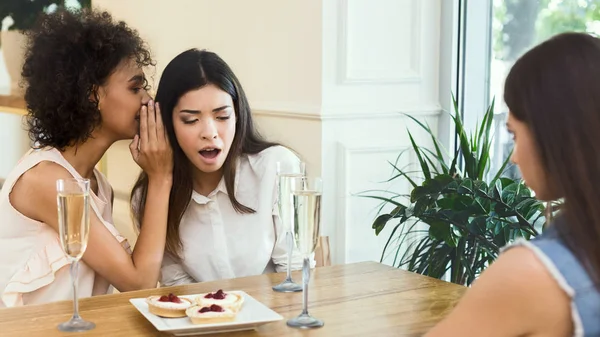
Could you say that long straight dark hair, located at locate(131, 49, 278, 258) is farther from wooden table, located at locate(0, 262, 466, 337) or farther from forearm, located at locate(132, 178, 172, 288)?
wooden table, located at locate(0, 262, 466, 337)

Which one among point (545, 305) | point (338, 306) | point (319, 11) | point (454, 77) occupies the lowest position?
point (338, 306)

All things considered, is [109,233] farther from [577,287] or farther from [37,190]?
[577,287]

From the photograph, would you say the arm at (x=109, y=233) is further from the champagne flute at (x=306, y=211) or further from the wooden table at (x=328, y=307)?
the champagne flute at (x=306, y=211)

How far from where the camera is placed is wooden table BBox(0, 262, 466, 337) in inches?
63.6

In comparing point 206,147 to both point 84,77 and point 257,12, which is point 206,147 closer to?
point 84,77

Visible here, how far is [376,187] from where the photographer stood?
3.36 meters

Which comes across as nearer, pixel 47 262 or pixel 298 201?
pixel 298 201

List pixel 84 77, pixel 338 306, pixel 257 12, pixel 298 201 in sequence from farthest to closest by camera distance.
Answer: pixel 257 12 < pixel 84 77 < pixel 338 306 < pixel 298 201

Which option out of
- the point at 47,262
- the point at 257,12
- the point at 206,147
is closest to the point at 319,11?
the point at 257,12

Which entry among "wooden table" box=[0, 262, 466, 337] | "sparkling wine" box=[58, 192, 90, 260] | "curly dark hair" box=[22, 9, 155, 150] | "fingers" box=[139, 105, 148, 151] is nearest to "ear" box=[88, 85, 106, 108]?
"curly dark hair" box=[22, 9, 155, 150]

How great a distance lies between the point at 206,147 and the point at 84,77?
0.35m

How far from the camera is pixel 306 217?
1544 millimetres

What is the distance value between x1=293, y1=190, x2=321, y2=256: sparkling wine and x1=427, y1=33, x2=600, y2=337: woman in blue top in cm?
44

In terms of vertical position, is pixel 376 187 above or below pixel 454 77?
below
